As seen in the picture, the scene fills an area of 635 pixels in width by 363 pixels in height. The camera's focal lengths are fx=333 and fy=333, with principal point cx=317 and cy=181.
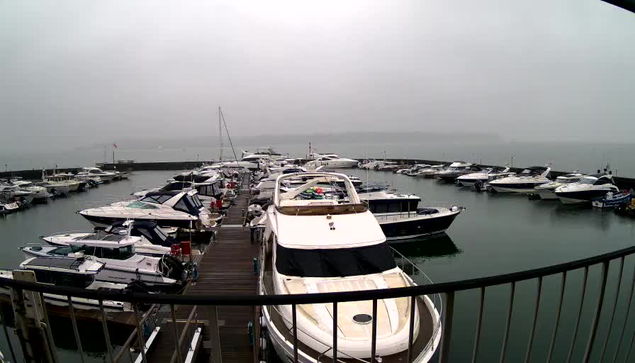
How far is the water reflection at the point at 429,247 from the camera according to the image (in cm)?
1831

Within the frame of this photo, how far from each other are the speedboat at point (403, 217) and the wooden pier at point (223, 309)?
7.81 meters

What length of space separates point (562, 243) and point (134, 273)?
888 inches

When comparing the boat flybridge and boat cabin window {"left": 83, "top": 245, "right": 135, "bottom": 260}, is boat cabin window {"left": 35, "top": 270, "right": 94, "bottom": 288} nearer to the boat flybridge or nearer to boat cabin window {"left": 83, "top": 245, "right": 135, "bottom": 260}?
boat cabin window {"left": 83, "top": 245, "right": 135, "bottom": 260}

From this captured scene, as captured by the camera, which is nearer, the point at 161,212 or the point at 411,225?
the point at 411,225

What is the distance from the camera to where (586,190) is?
2873cm

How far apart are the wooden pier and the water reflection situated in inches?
Result: 348

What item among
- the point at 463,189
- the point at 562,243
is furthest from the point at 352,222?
the point at 463,189

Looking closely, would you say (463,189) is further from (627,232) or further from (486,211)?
(627,232)

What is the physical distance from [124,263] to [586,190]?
34.6 m

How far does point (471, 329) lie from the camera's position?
10438 millimetres

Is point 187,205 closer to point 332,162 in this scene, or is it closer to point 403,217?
point 403,217

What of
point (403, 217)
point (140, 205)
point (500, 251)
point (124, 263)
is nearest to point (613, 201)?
point (500, 251)

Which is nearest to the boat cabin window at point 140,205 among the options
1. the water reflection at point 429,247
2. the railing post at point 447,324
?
the water reflection at point 429,247

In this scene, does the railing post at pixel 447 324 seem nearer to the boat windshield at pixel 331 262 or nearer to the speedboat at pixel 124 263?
the boat windshield at pixel 331 262
